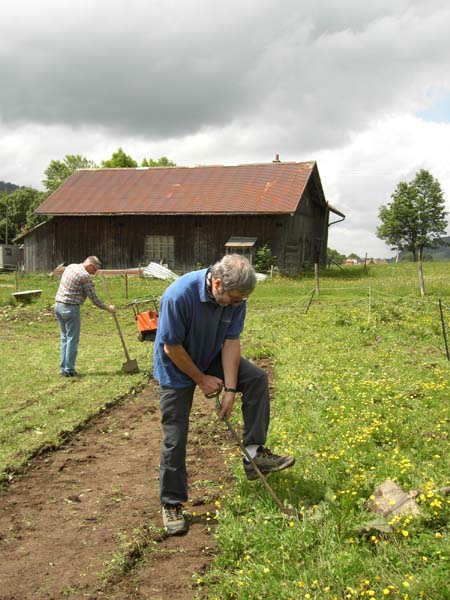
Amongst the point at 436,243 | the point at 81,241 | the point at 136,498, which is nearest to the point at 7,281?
the point at 81,241

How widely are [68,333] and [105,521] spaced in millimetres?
5427

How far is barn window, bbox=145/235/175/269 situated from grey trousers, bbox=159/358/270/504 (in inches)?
1003

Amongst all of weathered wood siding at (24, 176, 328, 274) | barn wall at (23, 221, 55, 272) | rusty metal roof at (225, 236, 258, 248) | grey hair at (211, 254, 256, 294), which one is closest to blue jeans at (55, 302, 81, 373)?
grey hair at (211, 254, 256, 294)

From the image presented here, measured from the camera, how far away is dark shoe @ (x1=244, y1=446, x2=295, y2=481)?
450cm

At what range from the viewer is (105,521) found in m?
4.41

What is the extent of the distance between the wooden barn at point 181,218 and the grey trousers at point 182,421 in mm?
23298

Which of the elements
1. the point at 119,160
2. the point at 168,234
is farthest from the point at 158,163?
the point at 168,234

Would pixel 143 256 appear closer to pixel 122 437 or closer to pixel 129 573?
pixel 122 437

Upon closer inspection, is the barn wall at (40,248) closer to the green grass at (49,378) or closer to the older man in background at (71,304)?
the green grass at (49,378)

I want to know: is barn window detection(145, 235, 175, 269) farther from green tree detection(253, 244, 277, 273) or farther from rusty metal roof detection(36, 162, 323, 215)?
green tree detection(253, 244, 277, 273)

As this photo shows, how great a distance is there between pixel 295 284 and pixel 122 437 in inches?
740

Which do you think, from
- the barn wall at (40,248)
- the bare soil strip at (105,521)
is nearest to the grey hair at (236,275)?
the bare soil strip at (105,521)

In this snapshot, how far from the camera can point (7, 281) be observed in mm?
30219

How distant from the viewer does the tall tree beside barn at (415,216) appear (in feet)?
203
